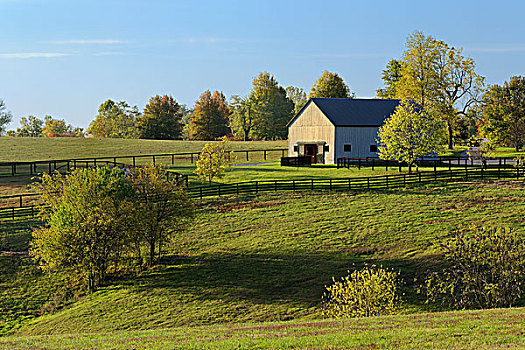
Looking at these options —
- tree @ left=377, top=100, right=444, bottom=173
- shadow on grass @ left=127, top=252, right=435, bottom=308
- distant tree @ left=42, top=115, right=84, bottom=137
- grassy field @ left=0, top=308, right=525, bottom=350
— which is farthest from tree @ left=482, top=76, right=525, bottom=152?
distant tree @ left=42, top=115, right=84, bottom=137

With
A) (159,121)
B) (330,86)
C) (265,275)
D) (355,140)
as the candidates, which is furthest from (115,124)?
(265,275)

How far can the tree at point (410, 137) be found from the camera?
2058 inches

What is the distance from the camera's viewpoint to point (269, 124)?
4491 inches

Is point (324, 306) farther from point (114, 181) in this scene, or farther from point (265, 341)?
point (114, 181)

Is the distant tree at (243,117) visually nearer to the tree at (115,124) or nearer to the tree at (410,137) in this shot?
the tree at (115,124)

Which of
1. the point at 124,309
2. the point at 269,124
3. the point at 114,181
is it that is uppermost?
the point at 269,124

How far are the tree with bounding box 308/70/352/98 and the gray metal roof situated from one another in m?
32.6

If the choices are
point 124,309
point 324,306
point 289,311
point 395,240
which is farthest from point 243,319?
point 395,240

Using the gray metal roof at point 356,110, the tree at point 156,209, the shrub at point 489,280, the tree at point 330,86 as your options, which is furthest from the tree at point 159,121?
the shrub at point 489,280

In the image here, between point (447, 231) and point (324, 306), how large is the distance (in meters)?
12.0

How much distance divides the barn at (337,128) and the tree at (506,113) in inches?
558

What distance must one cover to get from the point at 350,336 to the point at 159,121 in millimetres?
110207

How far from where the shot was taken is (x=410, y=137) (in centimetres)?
5269

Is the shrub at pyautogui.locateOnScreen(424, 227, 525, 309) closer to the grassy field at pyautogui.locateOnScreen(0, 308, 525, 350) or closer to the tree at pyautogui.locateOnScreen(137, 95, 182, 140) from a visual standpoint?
the grassy field at pyautogui.locateOnScreen(0, 308, 525, 350)
